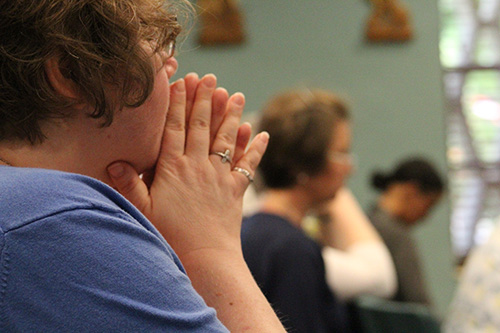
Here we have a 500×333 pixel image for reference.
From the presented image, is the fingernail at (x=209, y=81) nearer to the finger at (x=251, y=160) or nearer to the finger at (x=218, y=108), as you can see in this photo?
the finger at (x=218, y=108)

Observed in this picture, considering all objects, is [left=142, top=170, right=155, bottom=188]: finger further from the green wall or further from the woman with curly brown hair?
the green wall

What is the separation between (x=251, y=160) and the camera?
40.9 inches

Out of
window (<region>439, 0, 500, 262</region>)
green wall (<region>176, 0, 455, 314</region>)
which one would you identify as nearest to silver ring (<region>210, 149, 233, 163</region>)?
green wall (<region>176, 0, 455, 314</region>)

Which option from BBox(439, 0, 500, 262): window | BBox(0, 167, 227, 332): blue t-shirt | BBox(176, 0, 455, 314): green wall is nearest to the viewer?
BBox(0, 167, 227, 332): blue t-shirt

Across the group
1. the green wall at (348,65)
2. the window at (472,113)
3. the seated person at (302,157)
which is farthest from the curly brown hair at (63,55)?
the window at (472,113)

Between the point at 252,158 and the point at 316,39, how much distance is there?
3.89m

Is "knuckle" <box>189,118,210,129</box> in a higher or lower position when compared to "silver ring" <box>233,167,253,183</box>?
higher

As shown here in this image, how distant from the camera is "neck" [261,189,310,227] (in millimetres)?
2256

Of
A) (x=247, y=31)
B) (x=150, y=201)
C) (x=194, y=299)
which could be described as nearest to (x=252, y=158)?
(x=150, y=201)

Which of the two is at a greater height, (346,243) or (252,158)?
(252,158)

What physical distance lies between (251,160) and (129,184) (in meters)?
0.21

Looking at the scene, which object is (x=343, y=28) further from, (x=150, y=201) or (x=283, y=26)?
(x=150, y=201)

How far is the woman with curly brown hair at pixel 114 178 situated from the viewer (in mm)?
610

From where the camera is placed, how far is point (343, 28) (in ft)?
15.8
